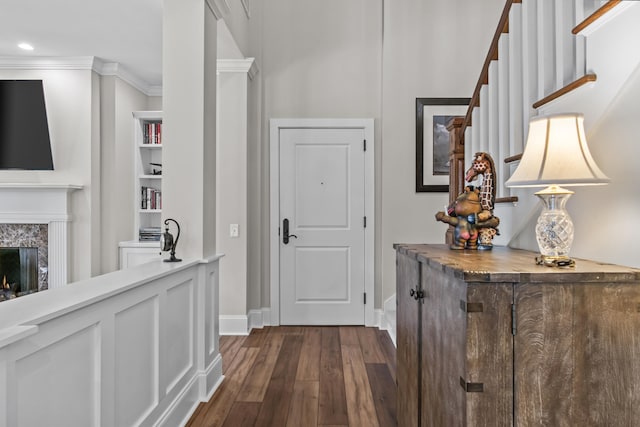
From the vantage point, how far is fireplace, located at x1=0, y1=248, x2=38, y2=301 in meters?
4.40

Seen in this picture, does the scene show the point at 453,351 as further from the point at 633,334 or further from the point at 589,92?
the point at 589,92

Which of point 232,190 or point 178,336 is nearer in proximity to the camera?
point 178,336

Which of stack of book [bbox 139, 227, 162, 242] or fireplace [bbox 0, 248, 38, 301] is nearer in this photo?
fireplace [bbox 0, 248, 38, 301]

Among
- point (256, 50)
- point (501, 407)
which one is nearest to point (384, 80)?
point (256, 50)

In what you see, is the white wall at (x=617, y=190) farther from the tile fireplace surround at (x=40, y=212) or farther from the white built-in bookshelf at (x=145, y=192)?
the tile fireplace surround at (x=40, y=212)

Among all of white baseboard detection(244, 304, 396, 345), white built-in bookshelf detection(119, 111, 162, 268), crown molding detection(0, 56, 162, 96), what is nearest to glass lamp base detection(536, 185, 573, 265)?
white baseboard detection(244, 304, 396, 345)

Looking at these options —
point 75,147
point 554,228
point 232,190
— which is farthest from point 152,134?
point 554,228

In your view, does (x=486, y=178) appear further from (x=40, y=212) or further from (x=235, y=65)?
(x=40, y=212)

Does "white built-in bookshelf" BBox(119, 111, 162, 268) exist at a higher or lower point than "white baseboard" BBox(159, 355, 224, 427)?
higher

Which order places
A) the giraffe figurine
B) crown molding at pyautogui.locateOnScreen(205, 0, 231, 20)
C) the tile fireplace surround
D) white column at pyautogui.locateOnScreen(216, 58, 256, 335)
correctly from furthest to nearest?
the tile fireplace surround
white column at pyautogui.locateOnScreen(216, 58, 256, 335)
crown molding at pyautogui.locateOnScreen(205, 0, 231, 20)
the giraffe figurine

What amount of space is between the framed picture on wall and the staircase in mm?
1668

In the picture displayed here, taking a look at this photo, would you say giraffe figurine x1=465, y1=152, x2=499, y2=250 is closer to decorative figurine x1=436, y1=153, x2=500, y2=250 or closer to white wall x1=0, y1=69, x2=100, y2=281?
decorative figurine x1=436, y1=153, x2=500, y2=250

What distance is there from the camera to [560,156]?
1151 millimetres

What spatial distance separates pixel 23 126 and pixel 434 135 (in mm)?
4366
